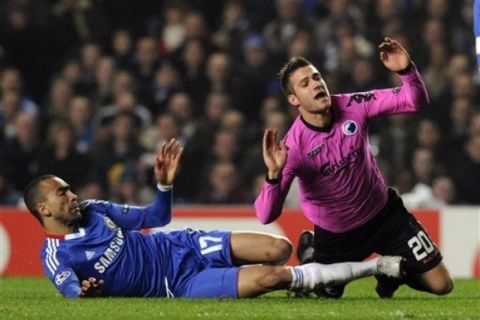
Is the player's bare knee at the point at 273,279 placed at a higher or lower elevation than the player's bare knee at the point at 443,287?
higher

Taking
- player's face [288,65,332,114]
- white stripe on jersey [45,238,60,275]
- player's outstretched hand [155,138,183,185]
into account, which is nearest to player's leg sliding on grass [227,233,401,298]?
player's outstretched hand [155,138,183,185]

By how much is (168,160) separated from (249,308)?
1254 millimetres

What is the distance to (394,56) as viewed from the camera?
852 centimetres

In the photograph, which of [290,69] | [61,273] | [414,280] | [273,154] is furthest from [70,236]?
[414,280]

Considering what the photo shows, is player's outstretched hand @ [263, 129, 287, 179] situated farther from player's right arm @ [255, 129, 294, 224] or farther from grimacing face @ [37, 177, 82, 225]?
grimacing face @ [37, 177, 82, 225]

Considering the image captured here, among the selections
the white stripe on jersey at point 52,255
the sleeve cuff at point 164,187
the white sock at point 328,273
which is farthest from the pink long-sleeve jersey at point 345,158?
the white stripe on jersey at point 52,255

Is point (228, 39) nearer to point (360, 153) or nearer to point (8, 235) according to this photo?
point (8, 235)

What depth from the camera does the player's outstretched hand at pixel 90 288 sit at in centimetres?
830

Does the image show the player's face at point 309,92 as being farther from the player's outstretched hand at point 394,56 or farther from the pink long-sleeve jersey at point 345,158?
the player's outstretched hand at point 394,56

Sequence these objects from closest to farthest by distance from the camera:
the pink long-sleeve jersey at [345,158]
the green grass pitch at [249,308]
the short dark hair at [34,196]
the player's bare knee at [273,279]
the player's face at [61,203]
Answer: the green grass pitch at [249,308], the player's bare knee at [273,279], the pink long-sleeve jersey at [345,158], the player's face at [61,203], the short dark hair at [34,196]

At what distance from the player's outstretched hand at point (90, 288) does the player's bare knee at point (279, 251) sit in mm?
1170

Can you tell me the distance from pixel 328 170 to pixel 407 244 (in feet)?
2.48

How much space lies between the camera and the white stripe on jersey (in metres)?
8.64

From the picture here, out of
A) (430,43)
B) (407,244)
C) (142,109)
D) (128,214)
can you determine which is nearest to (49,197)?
(128,214)
